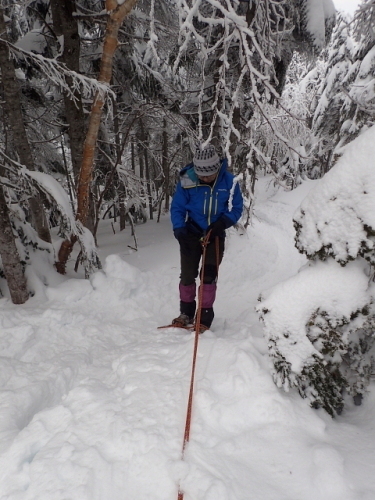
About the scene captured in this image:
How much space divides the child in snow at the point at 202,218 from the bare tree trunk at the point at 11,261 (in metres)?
2.18

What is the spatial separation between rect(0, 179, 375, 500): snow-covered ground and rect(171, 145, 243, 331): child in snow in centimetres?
56

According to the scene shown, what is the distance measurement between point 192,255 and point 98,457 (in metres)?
2.48

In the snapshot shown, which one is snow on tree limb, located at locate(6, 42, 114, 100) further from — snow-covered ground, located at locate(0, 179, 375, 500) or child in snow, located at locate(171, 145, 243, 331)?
snow-covered ground, located at locate(0, 179, 375, 500)

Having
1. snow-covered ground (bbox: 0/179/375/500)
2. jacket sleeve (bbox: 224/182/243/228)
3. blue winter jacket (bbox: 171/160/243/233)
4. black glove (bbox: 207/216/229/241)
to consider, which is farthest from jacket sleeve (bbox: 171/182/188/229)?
snow-covered ground (bbox: 0/179/375/500)

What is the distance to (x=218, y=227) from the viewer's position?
400 cm

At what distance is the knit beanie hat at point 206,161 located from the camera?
371 centimetres

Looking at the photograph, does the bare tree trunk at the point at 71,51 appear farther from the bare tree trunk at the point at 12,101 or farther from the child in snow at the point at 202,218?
the child in snow at the point at 202,218

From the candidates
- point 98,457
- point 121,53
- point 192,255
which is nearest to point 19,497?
point 98,457

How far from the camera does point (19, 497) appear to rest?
2.04 metres

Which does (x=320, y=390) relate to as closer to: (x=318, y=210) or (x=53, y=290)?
(x=318, y=210)

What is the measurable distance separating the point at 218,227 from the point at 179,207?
576 mm

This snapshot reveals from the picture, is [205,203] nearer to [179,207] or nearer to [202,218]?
[202,218]

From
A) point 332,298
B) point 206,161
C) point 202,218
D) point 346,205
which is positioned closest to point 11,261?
point 202,218

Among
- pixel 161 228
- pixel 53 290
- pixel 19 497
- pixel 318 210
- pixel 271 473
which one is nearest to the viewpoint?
pixel 19 497
